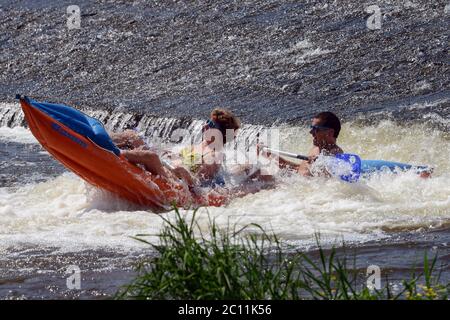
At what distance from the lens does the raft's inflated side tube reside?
9781 millimetres

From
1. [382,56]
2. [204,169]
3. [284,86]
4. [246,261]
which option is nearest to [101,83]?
[284,86]

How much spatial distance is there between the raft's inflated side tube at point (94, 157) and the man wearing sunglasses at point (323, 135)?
1.08m

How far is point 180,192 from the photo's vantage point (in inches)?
396

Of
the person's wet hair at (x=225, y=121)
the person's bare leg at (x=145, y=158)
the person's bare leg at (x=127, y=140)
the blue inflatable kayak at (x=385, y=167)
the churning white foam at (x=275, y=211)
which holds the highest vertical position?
the person's wet hair at (x=225, y=121)

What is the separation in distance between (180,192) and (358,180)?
5.51 feet

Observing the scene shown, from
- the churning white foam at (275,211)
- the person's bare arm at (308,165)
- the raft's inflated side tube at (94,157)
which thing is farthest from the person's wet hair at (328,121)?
the raft's inflated side tube at (94,157)

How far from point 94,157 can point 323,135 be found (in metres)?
2.24

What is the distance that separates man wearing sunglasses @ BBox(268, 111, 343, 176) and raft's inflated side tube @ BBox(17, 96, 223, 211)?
1080mm

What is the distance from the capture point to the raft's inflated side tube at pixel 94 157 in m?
9.78

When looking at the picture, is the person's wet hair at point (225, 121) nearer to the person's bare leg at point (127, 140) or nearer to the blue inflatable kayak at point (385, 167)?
the person's bare leg at point (127, 140)

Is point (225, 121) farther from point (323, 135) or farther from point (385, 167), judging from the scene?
point (385, 167)

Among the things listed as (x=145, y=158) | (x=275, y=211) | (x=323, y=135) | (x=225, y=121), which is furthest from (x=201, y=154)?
(x=323, y=135)

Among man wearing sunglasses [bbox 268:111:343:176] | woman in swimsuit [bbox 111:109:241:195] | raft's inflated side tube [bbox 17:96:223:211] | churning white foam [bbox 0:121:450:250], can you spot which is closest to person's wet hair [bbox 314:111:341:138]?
man wearing sunglasses [bbox 268:111:343:176]
